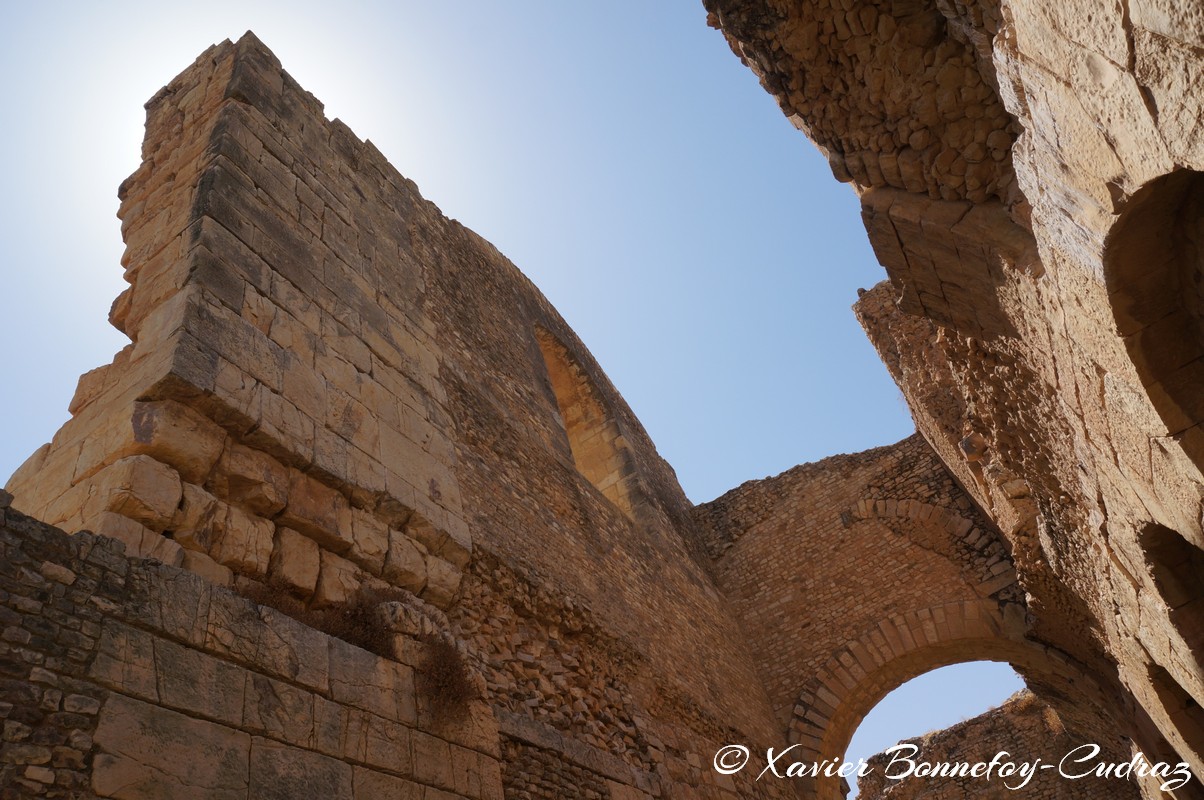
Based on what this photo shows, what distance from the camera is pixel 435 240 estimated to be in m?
8.79

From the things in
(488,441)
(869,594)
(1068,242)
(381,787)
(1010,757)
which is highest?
(488,441)

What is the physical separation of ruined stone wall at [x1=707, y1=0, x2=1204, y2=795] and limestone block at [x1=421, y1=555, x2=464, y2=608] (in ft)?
10.4

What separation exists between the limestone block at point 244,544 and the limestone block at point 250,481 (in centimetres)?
7

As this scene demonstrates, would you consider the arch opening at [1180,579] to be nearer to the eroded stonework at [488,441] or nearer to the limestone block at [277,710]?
the eroded stonework at [488,441]

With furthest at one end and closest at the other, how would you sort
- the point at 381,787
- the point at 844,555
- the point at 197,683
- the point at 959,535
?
the point at 844,555, the point at 959,535, the point at 381,787, the point at 197,683

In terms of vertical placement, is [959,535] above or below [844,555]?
below

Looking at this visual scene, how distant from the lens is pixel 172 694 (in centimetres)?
311

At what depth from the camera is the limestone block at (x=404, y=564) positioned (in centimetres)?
497

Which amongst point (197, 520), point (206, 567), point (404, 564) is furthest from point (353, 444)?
point (206, 567)

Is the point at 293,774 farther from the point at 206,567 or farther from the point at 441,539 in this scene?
the point at 441,539

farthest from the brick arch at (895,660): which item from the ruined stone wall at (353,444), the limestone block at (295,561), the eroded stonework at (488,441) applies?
the limestone block at (295,561)

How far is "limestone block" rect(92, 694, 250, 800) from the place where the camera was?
9.23 ft

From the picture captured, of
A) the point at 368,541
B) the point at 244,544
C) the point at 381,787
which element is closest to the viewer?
the point at 381,787

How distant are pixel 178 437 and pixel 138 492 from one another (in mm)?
383
